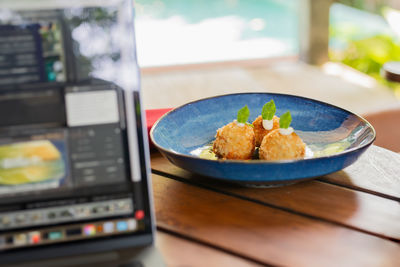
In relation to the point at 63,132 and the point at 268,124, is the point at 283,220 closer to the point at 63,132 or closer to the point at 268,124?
the point at 268,124

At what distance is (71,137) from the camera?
710 mm

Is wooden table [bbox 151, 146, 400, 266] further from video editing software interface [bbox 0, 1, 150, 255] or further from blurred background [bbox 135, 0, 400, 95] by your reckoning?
blurred background [bbox 135, 0, 400, 95]

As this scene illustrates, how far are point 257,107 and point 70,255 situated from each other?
614 millimetres

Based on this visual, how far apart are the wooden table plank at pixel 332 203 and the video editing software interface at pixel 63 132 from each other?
0.25 meters

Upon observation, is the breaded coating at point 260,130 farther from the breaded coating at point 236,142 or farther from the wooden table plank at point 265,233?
the wooden table plank at point 265,233

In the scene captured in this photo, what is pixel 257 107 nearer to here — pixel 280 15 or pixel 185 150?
pixel 185 150

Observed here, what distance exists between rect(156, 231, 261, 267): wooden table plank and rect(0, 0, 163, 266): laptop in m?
0.03

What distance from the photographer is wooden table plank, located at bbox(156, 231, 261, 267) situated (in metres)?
0.71

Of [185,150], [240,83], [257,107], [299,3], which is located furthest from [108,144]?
[299,3]

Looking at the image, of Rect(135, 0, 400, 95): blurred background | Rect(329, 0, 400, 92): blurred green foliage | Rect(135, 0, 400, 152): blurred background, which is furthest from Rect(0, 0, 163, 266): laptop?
Rect(329, 0, 400, 92): blurred green foliage

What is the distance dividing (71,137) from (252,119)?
1.78 ft

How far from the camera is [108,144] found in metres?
0.72

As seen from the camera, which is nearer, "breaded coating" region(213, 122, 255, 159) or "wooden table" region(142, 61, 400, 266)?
"wooden table" region(142, 61, 400, 266)

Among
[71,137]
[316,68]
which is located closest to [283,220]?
[71,137]
